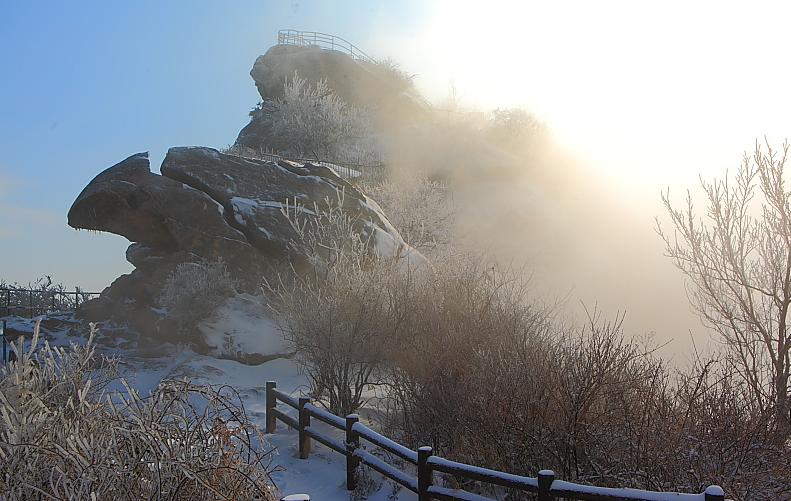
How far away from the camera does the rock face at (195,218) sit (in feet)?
63.0

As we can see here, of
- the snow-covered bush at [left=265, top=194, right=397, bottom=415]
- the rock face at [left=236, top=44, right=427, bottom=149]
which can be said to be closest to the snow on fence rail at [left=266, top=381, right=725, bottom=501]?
the snow-covered bush at [left=265, top=194, right=397, bottom=415]

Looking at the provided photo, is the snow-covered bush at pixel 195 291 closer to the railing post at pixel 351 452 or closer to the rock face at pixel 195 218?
the rock face at pixel 195 218

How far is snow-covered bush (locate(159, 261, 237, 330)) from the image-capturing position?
1769 centimetres

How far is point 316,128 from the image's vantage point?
46500mm

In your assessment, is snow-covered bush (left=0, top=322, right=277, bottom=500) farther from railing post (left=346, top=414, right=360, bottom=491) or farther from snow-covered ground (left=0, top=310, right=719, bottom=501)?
snow-covered ground (left=0, top=310, right=719, bottom=501)

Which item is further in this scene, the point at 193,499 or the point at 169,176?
the point at 169,176

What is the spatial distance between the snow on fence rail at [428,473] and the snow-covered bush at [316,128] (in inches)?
1297

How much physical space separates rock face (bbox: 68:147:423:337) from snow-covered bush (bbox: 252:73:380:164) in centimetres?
2208

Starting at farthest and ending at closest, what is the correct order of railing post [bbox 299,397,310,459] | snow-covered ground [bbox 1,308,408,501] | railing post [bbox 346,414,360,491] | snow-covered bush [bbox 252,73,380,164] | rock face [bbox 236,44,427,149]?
rock face [bbox 236,44,427,149], snow-covered bush [bbox 252,73,380,164], snow-covered ground [bbox 1,308,408,501], railing post [bbox 299,397,310,459], railing post [bbox 346,414,360,491]

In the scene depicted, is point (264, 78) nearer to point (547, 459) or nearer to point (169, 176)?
point (169, 176)

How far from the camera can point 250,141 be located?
48.2 m

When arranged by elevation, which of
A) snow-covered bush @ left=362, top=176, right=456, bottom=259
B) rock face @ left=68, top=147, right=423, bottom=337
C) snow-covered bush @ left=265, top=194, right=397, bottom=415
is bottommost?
snow-covered bush @ left=265, top=194, right=397, bottom=415

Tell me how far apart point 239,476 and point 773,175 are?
9831mm

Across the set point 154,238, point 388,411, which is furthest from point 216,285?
point 388,411
